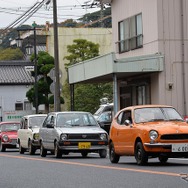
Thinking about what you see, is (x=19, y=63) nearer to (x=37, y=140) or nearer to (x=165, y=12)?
(x=165, y=12)

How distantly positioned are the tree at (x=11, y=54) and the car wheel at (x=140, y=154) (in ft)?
276

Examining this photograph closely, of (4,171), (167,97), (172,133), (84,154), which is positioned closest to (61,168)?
(4,171)

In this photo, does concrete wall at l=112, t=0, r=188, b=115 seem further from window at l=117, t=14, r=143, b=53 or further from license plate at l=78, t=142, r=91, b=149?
license plate at l=78, t=142, r=91, b=149

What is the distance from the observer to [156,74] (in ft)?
118

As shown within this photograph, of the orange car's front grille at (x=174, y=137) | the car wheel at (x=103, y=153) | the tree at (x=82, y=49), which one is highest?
the tree at (x=82, y=49)

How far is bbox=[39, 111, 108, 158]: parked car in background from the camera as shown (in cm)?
2475

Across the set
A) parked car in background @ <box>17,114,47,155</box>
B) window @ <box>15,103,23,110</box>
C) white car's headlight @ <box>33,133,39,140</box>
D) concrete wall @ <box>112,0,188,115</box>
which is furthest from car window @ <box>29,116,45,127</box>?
window @ <box>15,103,23,110</box>

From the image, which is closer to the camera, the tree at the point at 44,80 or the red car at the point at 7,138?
the red car at the point at 7,138

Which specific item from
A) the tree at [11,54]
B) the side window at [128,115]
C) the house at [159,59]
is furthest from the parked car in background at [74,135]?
the tree at [11,54]

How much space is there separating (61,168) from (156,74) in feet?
58.1

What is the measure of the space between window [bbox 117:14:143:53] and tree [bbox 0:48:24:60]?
62.5m

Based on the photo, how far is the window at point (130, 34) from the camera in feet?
125

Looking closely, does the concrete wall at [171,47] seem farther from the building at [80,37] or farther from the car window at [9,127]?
the building at [80,37]

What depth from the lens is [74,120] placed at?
2606 cm
